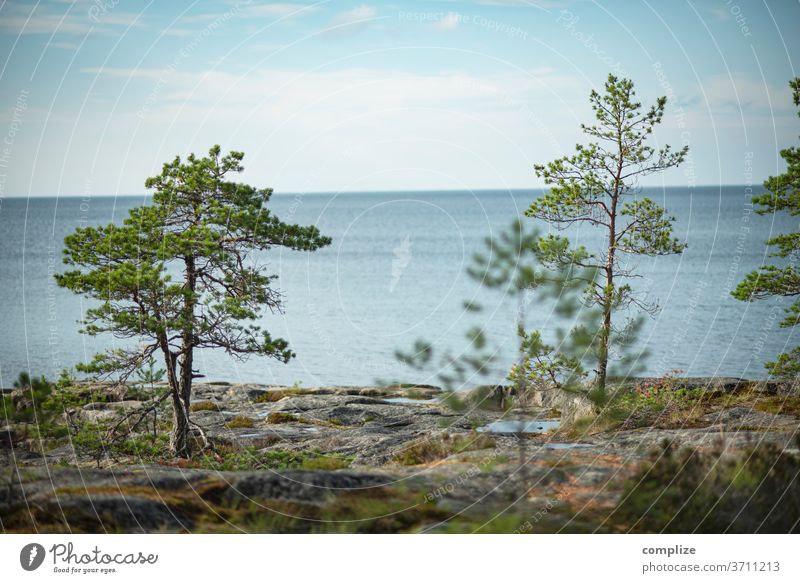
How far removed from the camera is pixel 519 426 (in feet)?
57.3

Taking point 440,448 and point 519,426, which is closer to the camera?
point 440,448

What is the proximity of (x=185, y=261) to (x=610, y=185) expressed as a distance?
864 centimetres

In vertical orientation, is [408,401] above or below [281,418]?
above

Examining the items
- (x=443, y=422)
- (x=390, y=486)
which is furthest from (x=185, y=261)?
(x=443, y=422)

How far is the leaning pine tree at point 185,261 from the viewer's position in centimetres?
1477

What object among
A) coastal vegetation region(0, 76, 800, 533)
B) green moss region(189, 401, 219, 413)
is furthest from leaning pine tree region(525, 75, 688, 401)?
green moss region(189, 401, 219, 413)

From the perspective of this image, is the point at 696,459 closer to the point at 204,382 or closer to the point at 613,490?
the point at 613,490

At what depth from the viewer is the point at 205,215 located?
1627 centimetres

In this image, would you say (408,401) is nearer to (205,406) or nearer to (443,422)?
(443,422)

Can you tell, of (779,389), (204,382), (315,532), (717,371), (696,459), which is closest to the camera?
(315,532)

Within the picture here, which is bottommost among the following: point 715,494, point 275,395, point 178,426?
point 275,395

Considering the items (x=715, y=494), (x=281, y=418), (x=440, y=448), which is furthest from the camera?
(x=281, y=418)
